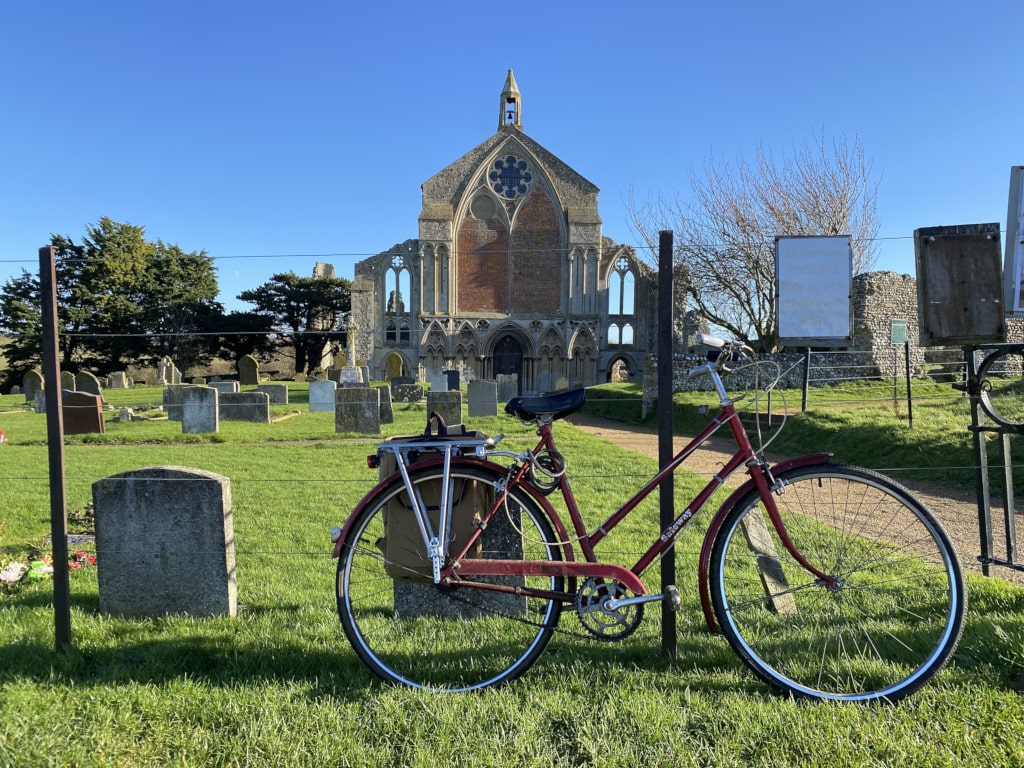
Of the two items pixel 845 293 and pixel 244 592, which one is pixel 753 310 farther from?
pixel 244 592

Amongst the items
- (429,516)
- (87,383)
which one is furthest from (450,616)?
(87,383)

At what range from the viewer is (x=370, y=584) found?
384 centimetres

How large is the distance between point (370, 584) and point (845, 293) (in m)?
4.49

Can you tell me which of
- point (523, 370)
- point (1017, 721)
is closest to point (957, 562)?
point (1017, 721)

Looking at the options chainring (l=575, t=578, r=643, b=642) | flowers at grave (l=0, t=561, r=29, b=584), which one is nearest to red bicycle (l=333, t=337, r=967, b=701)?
chainring (l=575, t=578, r=643, b=642)

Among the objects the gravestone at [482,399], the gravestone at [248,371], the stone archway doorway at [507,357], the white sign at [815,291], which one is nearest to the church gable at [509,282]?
the stone archway doorway at [507,357]

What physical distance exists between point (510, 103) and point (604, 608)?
45.8 metres

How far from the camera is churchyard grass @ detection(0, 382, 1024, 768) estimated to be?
6.70ft

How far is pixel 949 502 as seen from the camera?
6.91m

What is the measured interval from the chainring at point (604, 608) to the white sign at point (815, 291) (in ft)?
10.4

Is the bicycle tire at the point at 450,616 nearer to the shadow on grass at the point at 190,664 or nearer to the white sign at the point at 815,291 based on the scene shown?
the shadow on grass at the point at 190,664

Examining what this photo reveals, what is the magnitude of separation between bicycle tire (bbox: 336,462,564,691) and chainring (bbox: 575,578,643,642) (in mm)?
116

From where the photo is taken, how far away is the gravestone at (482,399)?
49.8 ft

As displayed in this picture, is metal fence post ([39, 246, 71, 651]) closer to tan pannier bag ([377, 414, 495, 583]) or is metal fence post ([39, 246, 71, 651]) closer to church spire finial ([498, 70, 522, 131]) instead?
tan pannier bag ([377, 414, 495, 583])
